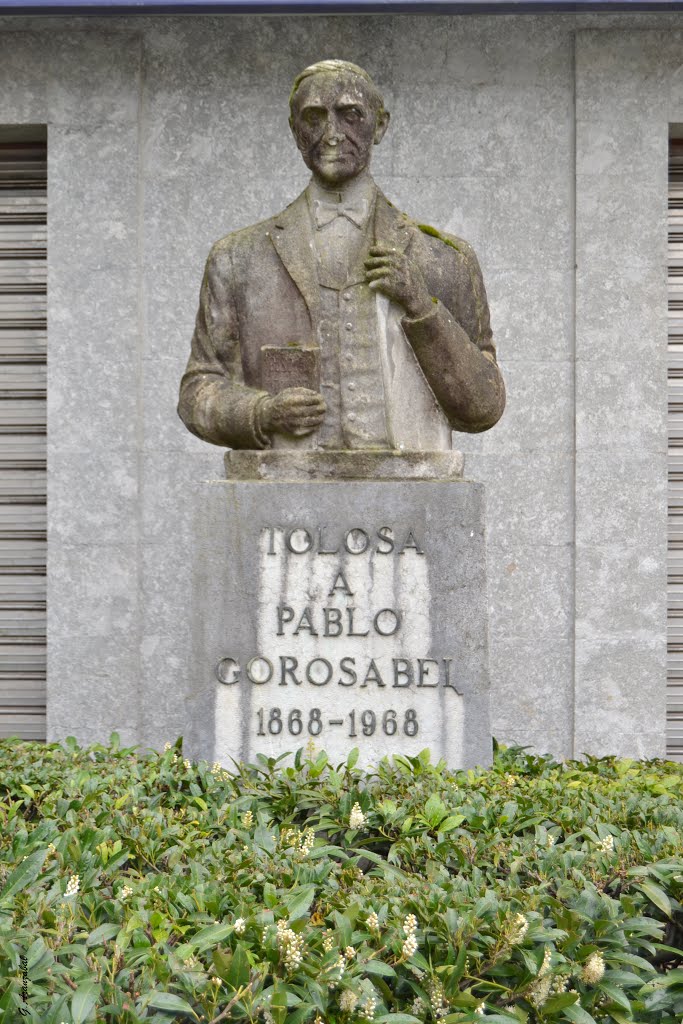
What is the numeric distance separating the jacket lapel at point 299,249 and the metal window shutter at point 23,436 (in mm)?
3050

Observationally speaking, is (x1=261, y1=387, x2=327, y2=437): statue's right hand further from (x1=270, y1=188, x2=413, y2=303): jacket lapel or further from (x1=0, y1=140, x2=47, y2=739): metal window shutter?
(x1=0, y1=140, x2=47, y2=739): metal window shutter

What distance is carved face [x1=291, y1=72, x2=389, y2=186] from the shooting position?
4.67 m

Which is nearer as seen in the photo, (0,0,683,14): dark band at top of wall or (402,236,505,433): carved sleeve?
(402,236,505,433): carved sleeve

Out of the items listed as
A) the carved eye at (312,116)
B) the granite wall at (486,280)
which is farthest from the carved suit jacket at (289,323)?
the granite wall at (486,280)

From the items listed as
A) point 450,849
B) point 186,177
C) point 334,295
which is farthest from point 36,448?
point 450,849

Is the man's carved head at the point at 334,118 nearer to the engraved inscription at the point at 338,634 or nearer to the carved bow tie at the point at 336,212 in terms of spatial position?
the carved bow tie at the point at 336,212

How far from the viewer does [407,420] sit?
476cm

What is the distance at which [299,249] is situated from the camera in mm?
4816

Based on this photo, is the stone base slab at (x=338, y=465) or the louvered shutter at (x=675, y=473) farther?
the louvered shutter at (x=675, y=473)

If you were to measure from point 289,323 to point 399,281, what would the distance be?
0.46 meters

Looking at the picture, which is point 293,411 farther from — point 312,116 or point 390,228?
point 312,116

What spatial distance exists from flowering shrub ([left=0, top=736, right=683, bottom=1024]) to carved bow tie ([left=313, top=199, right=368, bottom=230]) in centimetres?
200

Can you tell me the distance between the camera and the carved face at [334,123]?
184 inches

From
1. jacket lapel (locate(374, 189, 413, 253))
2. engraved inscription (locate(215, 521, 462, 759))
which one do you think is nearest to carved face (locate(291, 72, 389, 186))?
jacket lapel (locate(374, 189, 413, 253))
